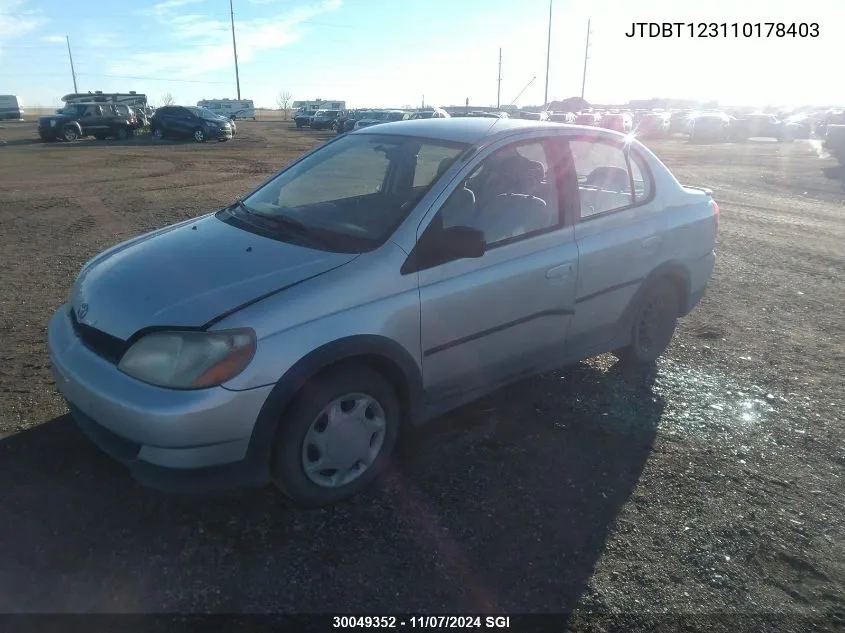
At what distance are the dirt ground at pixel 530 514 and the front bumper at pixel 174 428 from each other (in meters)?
0.39

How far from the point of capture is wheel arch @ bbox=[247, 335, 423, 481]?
2748 millimetres

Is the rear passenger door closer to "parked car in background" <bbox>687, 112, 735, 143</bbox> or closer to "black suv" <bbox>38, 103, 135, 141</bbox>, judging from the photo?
"black suv" <bbox>38, 103, 135, 141</bbox>

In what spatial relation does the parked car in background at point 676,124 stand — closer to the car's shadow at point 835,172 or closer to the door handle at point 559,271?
the car's shadow at point 835,172

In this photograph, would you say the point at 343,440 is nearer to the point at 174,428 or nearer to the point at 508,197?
the point at 174,428

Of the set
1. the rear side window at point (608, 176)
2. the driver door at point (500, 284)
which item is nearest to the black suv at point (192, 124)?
the rear side window at point (608, 176)

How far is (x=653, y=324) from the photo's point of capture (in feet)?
15.8

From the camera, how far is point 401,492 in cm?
331

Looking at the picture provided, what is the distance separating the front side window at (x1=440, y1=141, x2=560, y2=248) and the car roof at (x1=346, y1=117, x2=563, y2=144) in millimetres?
160

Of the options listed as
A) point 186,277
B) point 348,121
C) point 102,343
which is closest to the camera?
point 102,343

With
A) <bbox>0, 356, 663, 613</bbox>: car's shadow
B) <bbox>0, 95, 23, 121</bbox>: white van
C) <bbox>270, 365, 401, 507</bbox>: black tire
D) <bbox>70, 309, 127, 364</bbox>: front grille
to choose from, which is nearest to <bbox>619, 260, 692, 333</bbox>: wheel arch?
<bbox>0, 356, 663, 613</bbox>: car's shadow

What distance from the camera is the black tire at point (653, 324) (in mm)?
4672

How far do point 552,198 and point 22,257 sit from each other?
22.1ft

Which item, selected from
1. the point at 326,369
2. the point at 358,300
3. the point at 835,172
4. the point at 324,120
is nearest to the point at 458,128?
the point at 358,300

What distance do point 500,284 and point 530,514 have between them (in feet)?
3.94
